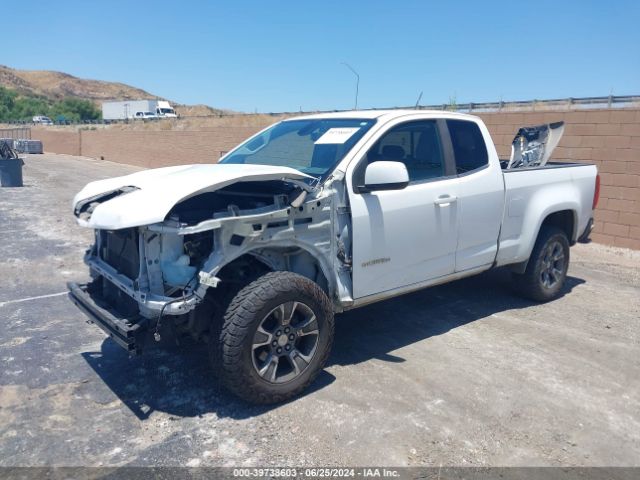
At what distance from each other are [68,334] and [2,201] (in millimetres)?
10493

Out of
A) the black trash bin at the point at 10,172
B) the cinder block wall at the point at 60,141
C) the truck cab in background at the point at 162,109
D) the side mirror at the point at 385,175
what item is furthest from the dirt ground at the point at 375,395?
the truck cab in background at the point at 162,109

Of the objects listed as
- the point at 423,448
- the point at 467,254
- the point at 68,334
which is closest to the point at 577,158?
the point at 467,254

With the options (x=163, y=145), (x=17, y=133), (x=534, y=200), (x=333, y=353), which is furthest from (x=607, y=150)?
(x=17, y=133)

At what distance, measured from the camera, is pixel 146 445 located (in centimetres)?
331

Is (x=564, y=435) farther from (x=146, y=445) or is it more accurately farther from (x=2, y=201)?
(x=2, y=201)

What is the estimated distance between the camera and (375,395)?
3914mm

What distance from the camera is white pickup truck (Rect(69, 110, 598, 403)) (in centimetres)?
351

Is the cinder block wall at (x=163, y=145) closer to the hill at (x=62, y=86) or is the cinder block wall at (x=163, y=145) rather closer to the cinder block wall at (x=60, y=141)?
the cinder block wall at (x=60, y=141)

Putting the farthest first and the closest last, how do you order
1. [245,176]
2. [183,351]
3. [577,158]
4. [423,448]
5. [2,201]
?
[2,201] < [577,158] < [183,351] < [245,176] < [423,448]

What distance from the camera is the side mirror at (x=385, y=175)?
4027 millimetres

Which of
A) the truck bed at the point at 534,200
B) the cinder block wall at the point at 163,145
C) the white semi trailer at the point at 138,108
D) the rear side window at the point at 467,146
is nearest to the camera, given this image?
the rear side window at the point at 467,146

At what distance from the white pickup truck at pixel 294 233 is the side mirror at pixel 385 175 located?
0.03 ft

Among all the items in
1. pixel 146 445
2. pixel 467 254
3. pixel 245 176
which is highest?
pixel 245 176

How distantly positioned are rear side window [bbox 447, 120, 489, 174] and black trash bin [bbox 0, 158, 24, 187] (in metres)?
15.9
